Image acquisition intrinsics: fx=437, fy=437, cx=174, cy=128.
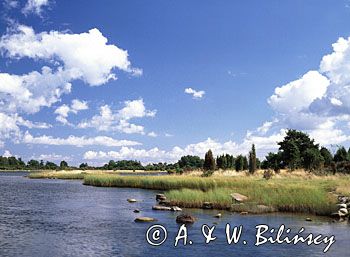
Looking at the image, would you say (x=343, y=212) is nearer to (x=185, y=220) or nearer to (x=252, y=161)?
(x=185, y=220)

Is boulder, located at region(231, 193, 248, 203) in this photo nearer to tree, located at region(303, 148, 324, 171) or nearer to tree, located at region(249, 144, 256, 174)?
tree, located at region(249, 144, 256, 174)

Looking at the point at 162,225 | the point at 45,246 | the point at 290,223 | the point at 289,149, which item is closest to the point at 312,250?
the point at 290,223

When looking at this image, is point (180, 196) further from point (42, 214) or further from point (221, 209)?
point (42, 214)

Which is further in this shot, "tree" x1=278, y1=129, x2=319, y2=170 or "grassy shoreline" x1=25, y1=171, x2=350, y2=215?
"tree" x1=278, y1=129, x2=319, y2=170

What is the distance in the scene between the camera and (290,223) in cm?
2453

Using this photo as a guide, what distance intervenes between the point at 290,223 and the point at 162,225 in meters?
7.18

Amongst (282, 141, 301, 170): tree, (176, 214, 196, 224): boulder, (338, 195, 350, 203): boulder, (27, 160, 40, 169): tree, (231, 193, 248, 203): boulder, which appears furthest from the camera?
(27, 160, 40, 169): tree

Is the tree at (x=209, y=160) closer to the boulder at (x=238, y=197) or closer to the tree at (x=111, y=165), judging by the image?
the boulder at (x=238, y=197)

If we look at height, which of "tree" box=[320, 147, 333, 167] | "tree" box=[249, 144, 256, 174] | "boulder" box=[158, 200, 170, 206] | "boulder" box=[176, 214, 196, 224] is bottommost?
"boulder" box=[176, 214, 196, 224]

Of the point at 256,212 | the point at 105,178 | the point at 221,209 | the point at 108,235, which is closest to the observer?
the point at 108,235

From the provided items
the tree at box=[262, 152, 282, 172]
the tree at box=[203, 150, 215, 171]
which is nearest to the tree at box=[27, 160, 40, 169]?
the tree at box=[262, 152, 282, 172]

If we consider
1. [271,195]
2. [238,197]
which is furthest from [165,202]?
[271,195]

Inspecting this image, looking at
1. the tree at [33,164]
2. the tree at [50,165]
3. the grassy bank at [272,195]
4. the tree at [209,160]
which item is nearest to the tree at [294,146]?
the tree at [209,160]

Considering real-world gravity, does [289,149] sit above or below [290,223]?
above
